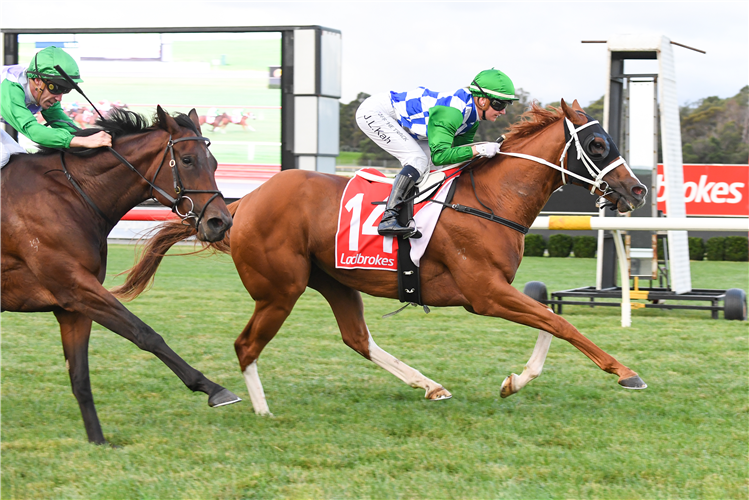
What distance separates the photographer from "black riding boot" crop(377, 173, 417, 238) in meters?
4.38

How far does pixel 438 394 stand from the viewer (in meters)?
4.70

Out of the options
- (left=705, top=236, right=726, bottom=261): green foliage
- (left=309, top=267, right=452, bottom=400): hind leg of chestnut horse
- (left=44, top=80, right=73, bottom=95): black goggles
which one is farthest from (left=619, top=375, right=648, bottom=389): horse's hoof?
(left=705, top=236, right=726, bottom=261): green foliage

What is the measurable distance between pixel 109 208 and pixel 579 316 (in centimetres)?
553

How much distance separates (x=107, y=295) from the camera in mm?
3695

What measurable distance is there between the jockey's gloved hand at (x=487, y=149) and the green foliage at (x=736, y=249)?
13760 millimetres

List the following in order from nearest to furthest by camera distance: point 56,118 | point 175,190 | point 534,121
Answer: point 175,190 < point 56,118 < point 534,121

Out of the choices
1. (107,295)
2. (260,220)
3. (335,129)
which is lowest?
(107,295)

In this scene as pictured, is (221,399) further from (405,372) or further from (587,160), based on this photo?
(587,160)

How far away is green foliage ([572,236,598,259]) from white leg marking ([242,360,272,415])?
13594 mm

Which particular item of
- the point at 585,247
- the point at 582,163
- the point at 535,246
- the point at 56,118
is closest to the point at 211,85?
the point at 535,246

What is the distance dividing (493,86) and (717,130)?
35.4 m

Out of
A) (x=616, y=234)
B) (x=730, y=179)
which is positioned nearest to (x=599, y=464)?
(x=616, y=234)

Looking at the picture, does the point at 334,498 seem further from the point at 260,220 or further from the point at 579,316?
the point at 579,316

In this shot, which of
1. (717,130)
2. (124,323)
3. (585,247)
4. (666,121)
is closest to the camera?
(124,323)
